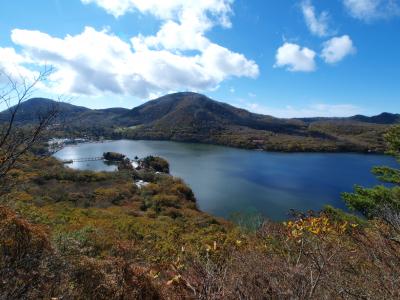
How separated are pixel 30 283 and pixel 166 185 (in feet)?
126

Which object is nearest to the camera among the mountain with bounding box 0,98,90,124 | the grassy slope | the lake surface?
the grassy slope

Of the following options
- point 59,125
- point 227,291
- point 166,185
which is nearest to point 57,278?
point 59,125

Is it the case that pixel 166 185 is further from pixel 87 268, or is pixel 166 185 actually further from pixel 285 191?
pixel 87 268

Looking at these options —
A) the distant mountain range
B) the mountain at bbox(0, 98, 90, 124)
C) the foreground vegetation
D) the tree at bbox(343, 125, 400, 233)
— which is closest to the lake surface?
the tree at bbox(343, 125, 400, 233)

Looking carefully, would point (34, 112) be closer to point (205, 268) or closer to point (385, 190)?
point (205, 268)

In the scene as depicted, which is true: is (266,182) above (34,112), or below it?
below

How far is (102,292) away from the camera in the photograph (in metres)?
5.40

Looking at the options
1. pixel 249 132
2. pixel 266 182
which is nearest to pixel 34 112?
pixel 266 182

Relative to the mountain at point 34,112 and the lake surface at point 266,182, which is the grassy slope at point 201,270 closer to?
the mountain at point 34,112

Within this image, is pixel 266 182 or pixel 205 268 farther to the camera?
pixel 266 182

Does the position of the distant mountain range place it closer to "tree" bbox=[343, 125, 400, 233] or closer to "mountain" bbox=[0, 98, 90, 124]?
"tree" bbox=[343, 125, 400, 233]

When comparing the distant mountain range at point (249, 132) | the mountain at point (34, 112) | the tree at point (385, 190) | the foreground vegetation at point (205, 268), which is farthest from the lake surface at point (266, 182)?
the mountain at point (34, 112)

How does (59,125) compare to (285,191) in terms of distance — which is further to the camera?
(285,191)

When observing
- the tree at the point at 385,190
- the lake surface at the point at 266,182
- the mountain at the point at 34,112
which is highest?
the mountain at the point at 34,112
